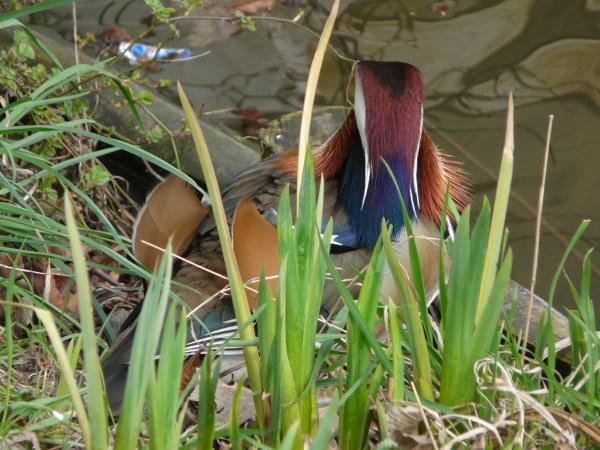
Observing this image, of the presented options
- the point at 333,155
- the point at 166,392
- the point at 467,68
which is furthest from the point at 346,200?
the point at 467,68

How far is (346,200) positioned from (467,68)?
6.92ft

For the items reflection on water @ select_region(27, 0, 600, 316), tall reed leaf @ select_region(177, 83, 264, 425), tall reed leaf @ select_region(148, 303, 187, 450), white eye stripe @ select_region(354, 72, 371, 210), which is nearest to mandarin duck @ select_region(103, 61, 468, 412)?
white eye stripe @ select_region(354, 72, 371, 210)

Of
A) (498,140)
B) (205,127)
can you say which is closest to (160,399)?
(205,127)

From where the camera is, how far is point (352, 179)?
2.82m

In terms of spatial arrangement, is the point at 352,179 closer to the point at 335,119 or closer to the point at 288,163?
the point at 288,163

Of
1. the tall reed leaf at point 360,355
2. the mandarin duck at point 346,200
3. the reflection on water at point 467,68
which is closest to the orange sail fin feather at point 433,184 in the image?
the mandarin duck at point 346,200

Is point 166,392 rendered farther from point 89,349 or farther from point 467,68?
point 467,68

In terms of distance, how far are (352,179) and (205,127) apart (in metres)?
1.01

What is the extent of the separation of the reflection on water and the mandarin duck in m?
1.15

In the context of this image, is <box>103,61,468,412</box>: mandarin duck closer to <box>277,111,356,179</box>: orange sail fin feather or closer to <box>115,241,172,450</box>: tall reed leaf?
<box>277,111,356,179</box>: orange sail fin feather

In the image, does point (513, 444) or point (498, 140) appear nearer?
point (513, 444)

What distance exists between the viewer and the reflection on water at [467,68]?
4145 millimetres

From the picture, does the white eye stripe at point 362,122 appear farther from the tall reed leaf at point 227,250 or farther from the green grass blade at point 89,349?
the green grass blade at point 89,349

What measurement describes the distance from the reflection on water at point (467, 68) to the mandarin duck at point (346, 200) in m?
1.15
